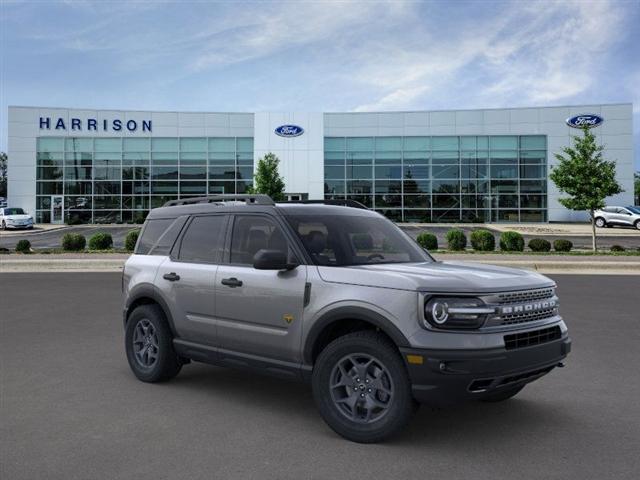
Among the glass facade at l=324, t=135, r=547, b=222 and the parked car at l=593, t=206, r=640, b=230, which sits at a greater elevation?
the glass facade at l=324, t=135, r=547, b=222

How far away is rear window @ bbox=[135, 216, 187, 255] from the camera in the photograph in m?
6.34

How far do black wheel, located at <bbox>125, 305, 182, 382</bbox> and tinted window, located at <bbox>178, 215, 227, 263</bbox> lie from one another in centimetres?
71

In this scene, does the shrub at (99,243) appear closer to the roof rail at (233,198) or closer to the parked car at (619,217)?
the roof rail at (233,198)

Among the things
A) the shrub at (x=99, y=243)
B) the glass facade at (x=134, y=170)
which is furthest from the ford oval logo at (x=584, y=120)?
the shrub at (x=99, y=243)

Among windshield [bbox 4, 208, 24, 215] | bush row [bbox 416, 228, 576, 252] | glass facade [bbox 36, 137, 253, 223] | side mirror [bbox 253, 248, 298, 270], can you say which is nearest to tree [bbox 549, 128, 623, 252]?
bush row [bbox 416, 228, 576, 252]

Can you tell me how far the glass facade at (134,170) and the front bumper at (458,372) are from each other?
47145 millimetres

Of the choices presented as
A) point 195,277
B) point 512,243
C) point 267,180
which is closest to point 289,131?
point 267,180

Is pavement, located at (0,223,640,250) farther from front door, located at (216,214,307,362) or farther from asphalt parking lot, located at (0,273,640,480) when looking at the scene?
front door, located at (216,214,307,362)

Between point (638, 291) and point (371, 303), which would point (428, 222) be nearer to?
point (638, 291)

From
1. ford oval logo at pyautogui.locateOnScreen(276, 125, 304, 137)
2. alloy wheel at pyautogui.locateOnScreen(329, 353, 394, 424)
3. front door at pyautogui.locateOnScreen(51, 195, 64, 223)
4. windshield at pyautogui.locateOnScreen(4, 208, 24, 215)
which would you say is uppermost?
ford oval logo at pyautogui.locateOnScreen(276, 125, 304, 137)

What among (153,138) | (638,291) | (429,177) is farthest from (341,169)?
(638,291)

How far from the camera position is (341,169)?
50.1 metres

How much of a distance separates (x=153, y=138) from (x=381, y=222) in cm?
4772

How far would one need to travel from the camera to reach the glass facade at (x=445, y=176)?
164 feet
